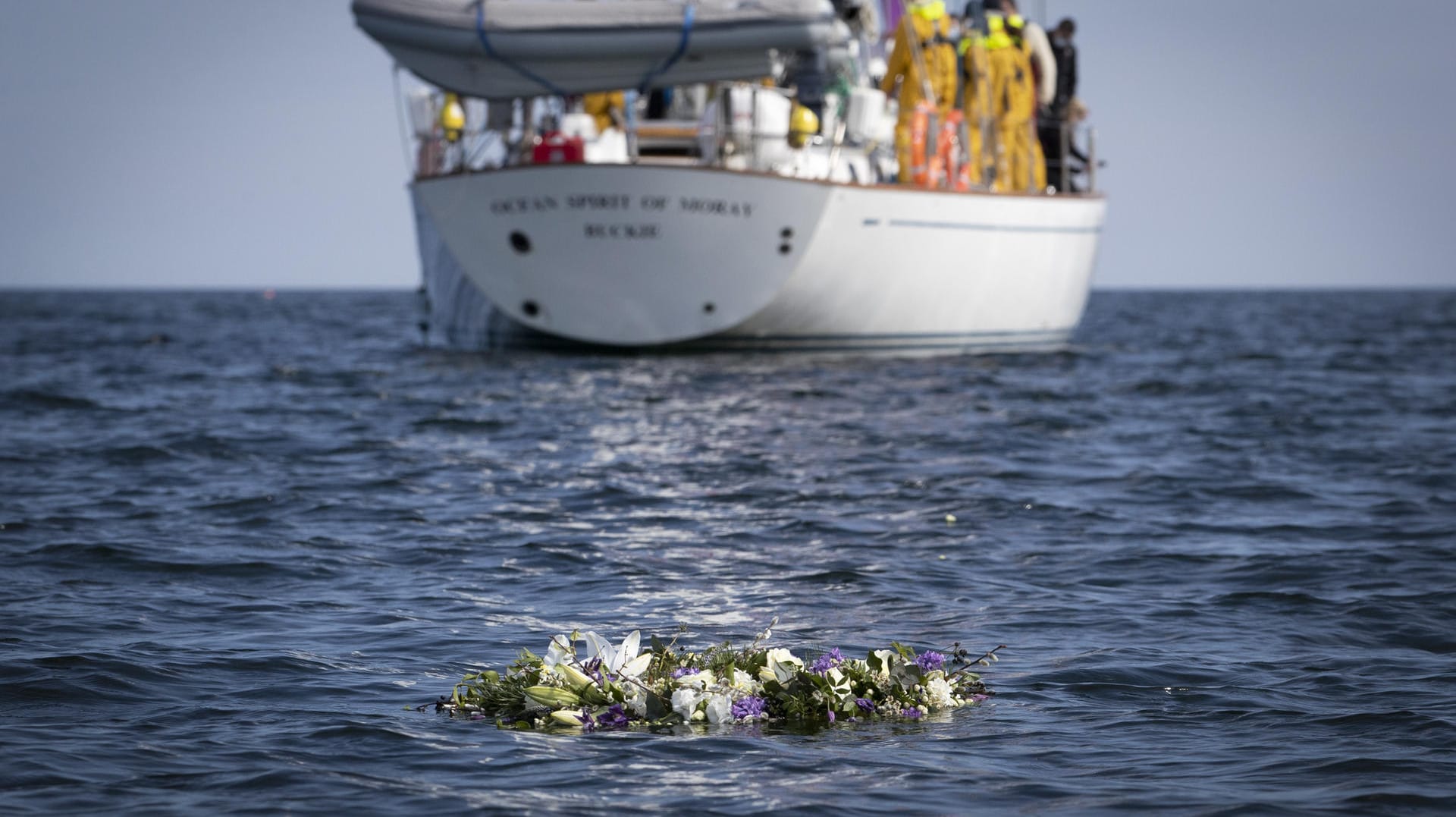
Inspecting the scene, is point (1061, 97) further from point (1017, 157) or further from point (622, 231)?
point (622, 231)

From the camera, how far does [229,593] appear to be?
31.1ft

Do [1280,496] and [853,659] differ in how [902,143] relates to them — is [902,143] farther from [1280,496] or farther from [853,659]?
[853,659]

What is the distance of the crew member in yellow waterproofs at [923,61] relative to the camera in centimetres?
2709

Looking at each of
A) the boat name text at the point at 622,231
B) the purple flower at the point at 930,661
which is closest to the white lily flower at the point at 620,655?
the purple flower at the point at 930,661

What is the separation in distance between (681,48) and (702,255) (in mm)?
2508

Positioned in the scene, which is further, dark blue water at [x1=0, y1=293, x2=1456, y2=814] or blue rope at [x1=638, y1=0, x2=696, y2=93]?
blue rope at [x1=638, y1=0, x2=696, y2=93]

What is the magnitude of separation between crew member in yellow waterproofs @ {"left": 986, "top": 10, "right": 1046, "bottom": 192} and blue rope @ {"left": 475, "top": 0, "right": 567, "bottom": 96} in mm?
7906

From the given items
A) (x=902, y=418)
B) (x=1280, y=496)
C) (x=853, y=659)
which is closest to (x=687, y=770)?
(x=853, y=659)

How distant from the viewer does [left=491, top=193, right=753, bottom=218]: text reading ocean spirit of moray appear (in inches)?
885

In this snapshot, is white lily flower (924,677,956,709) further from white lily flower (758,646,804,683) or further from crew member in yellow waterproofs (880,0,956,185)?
crew member in yellow waterproofs (880,0,956,185)

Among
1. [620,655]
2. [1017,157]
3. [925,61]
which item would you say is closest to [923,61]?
[925,61]

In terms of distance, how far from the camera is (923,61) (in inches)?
1075

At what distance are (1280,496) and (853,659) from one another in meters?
7.44

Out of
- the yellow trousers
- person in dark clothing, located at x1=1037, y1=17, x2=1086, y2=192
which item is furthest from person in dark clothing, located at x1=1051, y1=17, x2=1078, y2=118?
the yellow trousers
